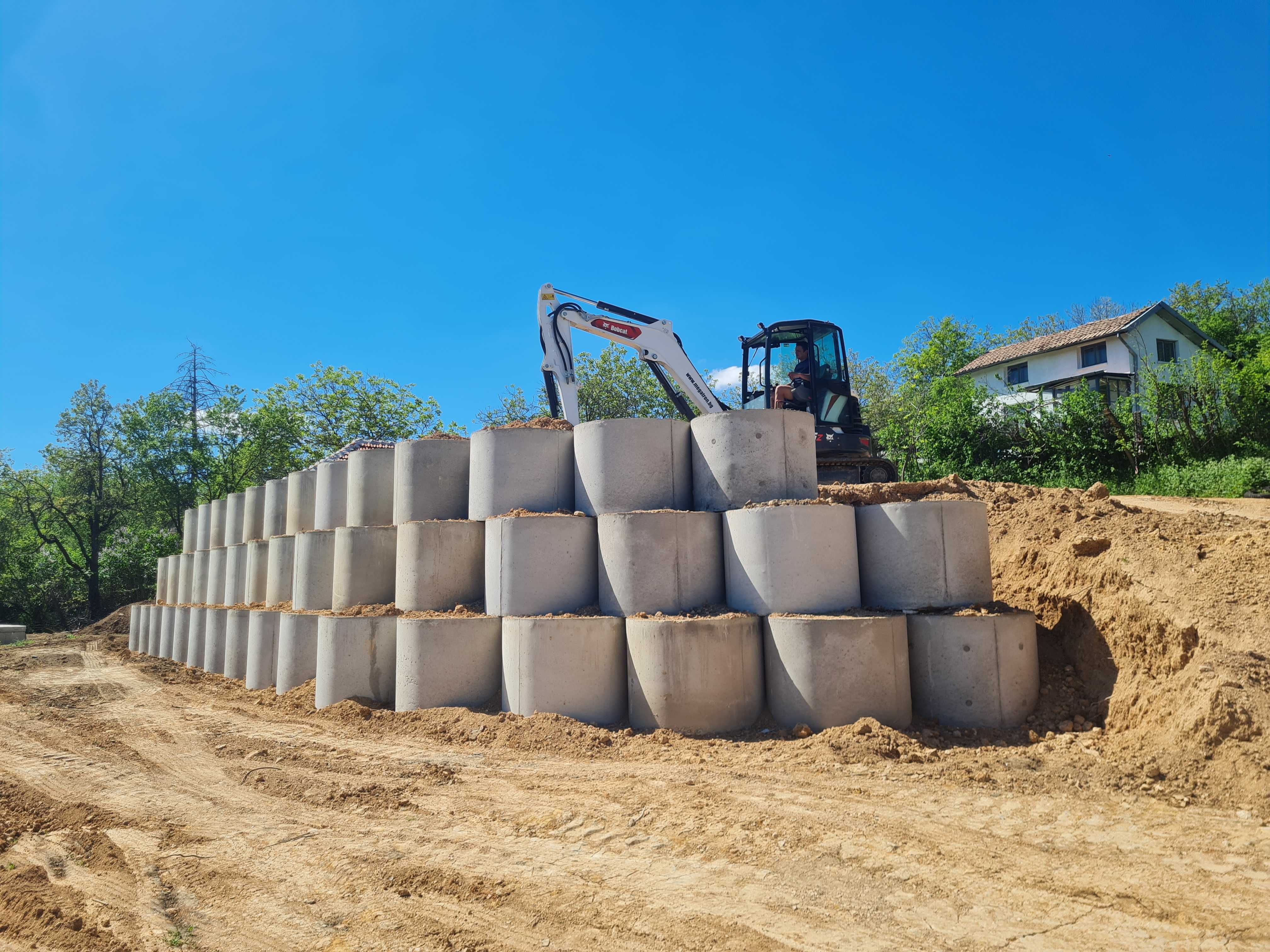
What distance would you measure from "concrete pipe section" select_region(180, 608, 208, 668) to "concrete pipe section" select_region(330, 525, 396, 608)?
20.8 feet

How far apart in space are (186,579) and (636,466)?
46.8 feet

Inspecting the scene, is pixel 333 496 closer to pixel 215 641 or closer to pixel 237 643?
pixel 237 643

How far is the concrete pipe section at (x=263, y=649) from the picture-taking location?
10.5 meters

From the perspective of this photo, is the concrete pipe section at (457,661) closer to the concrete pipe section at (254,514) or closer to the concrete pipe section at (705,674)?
the concrete pipe section at (705,674)

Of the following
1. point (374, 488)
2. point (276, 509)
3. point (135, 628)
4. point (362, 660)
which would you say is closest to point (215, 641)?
point (276, 509)

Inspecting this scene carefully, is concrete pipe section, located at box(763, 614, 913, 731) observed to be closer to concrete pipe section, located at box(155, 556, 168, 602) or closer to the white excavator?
the white excavator

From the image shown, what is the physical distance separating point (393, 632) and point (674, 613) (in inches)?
122

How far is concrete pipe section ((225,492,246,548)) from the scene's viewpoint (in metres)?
14.8

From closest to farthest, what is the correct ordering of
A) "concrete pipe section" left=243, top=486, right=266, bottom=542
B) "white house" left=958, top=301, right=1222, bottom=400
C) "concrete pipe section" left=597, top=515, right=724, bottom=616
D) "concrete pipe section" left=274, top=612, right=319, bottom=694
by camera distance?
"concrete pipe section" left=597, top=515, right=724, bottom=616
"concrete pipe section" left=274, top=612, right=319, bottom=694
"concrete pipe section" left=243, top=486, right=266, bottom=542
"white house" left=958, top=301, right=1222, bottom=400

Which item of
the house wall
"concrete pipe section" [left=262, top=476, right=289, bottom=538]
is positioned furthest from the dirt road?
the house wall

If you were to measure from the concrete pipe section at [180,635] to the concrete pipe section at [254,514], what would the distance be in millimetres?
2230

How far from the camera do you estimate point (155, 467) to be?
2902cm

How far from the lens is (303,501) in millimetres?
12156

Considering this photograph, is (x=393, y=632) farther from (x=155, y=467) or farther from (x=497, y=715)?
(x=155, y=467)
